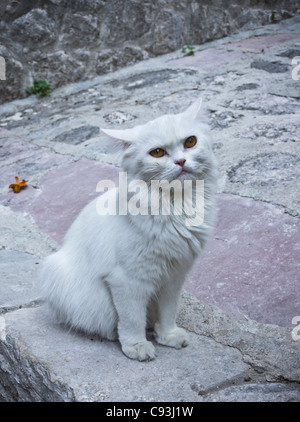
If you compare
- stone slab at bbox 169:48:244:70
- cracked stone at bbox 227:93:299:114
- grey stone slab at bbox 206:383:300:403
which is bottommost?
grey stone slab at bbox 206:383:300:403

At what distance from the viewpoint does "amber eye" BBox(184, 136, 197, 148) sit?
4.87ft

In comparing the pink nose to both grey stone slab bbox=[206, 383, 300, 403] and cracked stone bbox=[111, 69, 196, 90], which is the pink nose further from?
cracked stone bbox=[111, 69, 196, 90]

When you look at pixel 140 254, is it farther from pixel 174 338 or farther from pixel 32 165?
pixel 32 165

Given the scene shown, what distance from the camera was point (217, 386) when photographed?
1298 millimetres

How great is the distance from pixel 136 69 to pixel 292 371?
3166mm

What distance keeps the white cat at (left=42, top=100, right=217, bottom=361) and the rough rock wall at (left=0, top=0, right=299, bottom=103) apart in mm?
2491

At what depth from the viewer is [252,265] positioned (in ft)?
5.98

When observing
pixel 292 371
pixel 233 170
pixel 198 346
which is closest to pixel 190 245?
pixel 198 346

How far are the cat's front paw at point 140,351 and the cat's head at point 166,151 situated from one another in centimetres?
53

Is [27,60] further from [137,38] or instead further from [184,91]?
[184,91]

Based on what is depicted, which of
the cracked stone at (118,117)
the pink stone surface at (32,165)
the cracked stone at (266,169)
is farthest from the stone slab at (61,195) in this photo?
the cracked stone at (266,169)

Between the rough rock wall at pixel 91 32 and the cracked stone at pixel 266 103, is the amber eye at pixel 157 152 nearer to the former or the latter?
the cracked stone at pixel 266 103

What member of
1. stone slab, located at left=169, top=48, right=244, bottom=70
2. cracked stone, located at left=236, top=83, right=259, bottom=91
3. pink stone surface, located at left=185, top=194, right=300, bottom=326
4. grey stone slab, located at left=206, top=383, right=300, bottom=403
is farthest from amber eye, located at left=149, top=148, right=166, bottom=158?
stone slab, located at left=169, top=48, right=244, bottom=70

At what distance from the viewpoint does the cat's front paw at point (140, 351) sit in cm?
148
